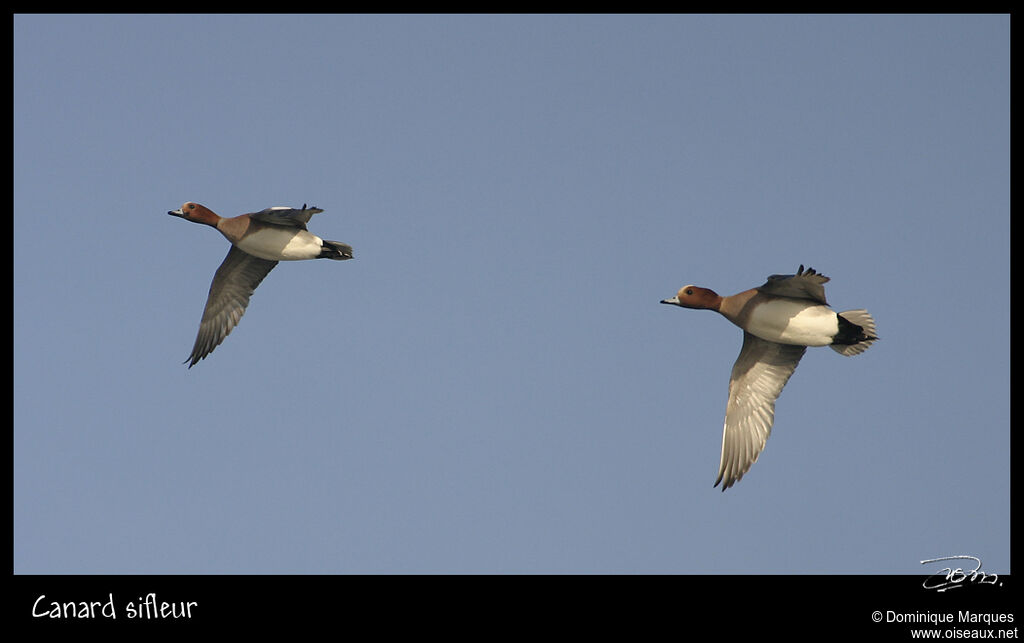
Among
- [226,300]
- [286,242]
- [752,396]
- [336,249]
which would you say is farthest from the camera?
[226,300]

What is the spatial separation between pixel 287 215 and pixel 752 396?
548 cm

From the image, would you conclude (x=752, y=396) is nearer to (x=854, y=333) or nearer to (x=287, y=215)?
Answer: (x=854, y=333)

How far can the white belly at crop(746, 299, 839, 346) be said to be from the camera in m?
14.2

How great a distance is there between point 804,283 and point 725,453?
217cm

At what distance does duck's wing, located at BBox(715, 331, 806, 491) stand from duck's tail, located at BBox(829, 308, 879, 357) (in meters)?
0.53

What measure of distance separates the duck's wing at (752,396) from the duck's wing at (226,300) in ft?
19.8

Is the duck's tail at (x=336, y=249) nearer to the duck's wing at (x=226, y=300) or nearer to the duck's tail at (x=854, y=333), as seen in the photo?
the duck's wing at (x=226, y=300)

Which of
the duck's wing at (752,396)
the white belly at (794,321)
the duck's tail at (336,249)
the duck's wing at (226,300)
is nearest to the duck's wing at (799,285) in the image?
the white belly at (794,321)

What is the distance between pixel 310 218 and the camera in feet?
51.2

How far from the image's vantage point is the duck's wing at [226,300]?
677 inches

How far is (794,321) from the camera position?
1426 centimetres

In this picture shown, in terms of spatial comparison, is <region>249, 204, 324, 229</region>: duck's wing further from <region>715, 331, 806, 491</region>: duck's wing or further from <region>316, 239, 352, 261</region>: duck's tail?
<region>715, 331, 806, 491</region>: duck's wing

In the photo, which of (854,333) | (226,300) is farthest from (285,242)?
(854,333)
